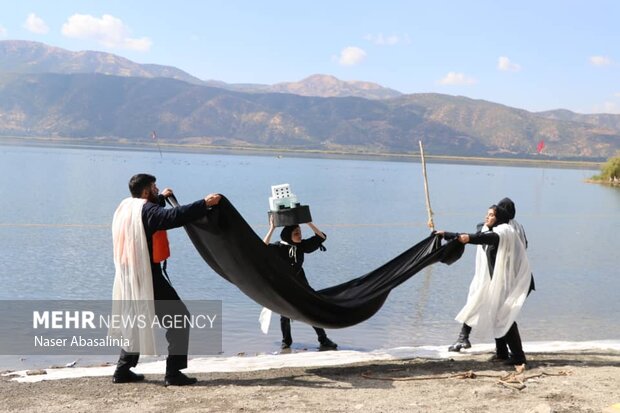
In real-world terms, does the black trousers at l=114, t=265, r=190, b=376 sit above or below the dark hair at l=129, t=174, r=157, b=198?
below

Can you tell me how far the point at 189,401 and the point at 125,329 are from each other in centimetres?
83

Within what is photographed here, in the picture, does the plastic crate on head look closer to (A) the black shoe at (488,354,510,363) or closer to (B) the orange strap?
(B) the orange strap

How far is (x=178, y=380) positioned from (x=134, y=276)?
3.05 ft

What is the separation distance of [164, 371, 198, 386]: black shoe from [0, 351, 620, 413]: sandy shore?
0.06 m

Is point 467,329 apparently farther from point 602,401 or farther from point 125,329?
point 125,329

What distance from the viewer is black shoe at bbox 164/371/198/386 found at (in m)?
5.98

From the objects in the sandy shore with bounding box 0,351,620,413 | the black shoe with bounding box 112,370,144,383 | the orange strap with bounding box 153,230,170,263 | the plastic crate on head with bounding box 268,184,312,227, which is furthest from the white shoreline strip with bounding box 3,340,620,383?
the plastic crate on head with bounding box 268,184,312,227

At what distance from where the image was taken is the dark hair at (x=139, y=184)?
5.91m

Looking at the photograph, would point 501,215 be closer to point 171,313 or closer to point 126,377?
point 171,313

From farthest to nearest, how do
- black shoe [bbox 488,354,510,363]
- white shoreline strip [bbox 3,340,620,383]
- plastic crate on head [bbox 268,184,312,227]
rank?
plastic crate on head [bbox 268,184,312,227] < black shoe [bbox 488,354,510,363] < white shoreline strip [bbox 3,340,620,383]

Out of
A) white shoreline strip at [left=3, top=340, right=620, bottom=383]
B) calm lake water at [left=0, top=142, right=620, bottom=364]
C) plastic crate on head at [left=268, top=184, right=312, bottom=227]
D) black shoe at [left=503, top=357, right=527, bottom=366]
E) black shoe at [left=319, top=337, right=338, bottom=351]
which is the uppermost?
plastic crate on head at [left=268, top=184, right=312, bottom=227]

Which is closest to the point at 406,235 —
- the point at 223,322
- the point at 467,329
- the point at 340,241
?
the point at 340,241

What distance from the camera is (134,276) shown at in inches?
230

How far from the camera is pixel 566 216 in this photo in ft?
108
